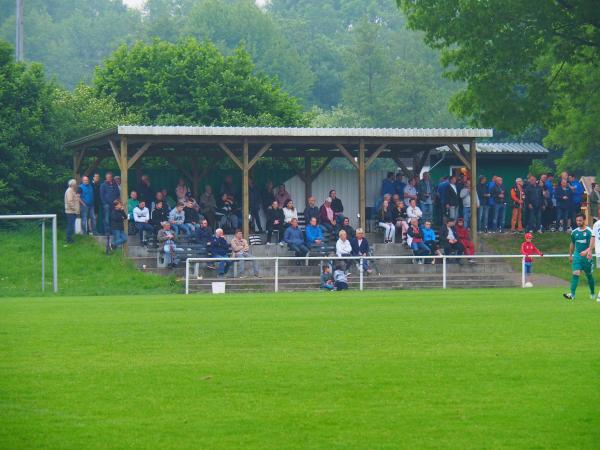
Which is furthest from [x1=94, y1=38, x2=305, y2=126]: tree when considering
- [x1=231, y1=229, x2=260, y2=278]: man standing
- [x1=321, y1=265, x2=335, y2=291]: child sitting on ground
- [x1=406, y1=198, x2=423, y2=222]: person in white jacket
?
[x1=321, y1=265, x2=335, y2=291]: child sitting on ground

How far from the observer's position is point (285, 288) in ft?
97.5

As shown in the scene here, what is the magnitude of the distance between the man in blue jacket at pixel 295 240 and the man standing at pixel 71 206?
5794mm

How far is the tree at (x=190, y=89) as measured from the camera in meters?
44.0

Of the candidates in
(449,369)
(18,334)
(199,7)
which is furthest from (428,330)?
(199,7)

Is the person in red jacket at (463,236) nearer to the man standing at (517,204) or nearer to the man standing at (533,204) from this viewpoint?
the man standing at (517,204)

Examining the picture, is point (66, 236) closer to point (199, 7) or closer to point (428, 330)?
point (428, 330)

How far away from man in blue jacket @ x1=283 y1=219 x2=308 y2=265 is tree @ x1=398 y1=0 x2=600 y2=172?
8.38m

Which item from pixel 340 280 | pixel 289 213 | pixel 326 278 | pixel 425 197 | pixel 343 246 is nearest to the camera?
pixel 340 280

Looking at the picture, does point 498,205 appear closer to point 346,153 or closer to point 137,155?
point 346,153

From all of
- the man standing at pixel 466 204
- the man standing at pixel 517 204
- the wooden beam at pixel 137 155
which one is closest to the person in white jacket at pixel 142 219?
the wooden beam at pixel 137 155

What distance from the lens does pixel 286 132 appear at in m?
33.5

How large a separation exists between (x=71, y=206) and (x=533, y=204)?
13.8 m

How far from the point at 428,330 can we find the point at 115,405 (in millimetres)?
6739

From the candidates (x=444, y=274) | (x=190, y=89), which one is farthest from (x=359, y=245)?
(x=190, y=89)
